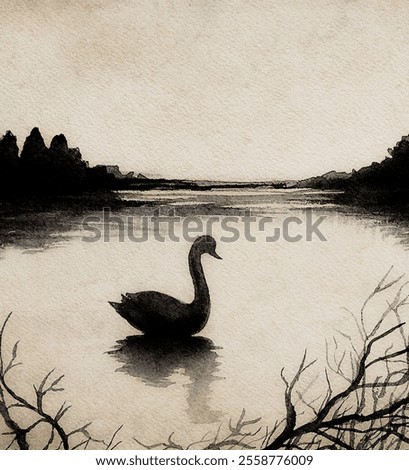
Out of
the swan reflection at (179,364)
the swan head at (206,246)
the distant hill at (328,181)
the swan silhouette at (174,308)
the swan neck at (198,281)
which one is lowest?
the swan reflection at (179,364)

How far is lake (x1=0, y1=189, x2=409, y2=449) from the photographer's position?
4.97ft

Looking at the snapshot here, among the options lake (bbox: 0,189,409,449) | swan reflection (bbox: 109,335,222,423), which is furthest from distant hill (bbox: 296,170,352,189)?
swan reflection (bbox: 109,335,222,423)

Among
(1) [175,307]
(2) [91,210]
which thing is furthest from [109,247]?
(1) [175,307]

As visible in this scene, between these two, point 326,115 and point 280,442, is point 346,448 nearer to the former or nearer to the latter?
point 280,442

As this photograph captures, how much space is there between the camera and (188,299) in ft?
4.97

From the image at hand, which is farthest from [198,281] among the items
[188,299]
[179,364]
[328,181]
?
[328,181]

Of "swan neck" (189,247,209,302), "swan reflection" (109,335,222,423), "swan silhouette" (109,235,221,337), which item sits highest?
"swan neck" (189,247,209,302)

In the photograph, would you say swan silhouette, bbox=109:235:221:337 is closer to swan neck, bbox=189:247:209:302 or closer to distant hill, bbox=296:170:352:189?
swan neck, bbox=189:247:209:302

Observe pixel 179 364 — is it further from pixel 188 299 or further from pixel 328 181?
pixel 328 181

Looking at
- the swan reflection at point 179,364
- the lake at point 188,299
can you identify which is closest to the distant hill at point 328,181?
the lake at point 188,299

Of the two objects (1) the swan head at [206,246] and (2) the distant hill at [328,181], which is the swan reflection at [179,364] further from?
A: (2) the distant hill at [328,181]

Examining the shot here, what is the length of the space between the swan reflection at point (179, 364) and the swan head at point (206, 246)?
19 cm

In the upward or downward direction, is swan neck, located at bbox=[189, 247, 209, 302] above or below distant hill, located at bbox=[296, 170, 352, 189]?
below

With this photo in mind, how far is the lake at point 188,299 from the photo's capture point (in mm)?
1514
